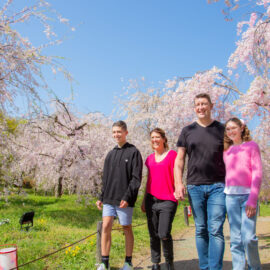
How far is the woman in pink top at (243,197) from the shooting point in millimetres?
2496

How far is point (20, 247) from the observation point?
16.4 ft

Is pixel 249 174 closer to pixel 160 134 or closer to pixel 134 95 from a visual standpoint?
pixel 160 134

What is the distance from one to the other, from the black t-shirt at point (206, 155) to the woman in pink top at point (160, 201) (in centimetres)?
37

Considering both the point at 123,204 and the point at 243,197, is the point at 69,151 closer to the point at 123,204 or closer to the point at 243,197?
the point at 123,204

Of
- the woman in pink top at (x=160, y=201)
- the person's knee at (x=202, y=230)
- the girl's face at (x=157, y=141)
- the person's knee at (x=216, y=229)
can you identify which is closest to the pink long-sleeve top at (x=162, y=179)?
the woman in pink top at (x=160, y=201)

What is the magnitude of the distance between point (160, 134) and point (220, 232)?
1.33 m

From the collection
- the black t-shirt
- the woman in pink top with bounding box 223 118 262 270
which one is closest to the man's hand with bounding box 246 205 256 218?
the woman in pink top with bounding box 223 118 262 270

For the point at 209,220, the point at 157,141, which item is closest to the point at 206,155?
the point at 209,220

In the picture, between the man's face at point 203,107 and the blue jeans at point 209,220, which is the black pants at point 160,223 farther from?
the man's face at point 203,107

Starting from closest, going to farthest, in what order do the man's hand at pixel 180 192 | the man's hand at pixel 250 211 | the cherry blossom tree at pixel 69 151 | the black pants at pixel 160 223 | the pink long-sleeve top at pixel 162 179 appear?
the man's hand at pixel 250 211 → the man's hand at pixel 180 192 → the black pants at pixel 160 223 → the pink long-sleeve top at pixel 162 179 → the cherry blossom tree at pixel 69 151

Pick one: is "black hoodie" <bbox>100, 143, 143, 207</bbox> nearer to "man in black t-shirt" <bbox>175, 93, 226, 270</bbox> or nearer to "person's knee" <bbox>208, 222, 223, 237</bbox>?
"man in black t-shirt" <bbox>175, 93, 226, 270</bbox>

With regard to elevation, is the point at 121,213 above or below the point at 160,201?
below

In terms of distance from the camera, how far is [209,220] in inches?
104

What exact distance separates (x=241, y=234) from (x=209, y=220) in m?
0.32
